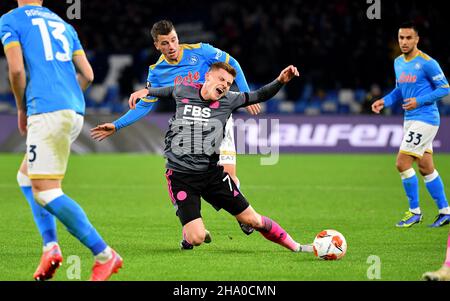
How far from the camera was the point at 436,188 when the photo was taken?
32.2 ft

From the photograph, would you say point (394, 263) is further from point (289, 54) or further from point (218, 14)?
point (218, 14)

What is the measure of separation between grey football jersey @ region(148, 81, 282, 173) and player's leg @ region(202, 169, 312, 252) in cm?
16

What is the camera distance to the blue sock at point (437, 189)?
9.72 m

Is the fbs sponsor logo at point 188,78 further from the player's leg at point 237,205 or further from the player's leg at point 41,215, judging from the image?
the player's leg at point 41,215

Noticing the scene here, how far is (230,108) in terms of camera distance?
23.6 feet

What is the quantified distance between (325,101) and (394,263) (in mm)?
14945

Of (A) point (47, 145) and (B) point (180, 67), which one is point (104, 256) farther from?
(B) point (180, 67)

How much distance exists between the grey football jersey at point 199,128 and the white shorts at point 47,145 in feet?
5.58

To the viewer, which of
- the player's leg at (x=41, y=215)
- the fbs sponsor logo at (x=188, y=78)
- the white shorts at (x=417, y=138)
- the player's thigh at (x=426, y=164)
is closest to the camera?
the player's leg at (x=41, y=215)

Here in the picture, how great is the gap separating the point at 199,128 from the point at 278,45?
53.7 ft

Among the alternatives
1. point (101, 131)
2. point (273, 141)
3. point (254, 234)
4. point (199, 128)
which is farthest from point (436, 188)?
point (273, 141)

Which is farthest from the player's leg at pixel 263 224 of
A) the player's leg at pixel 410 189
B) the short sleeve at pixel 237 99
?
the player's leg at pixel 410 189

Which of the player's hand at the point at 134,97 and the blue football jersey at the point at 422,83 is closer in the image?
the player's hand at the point at 134,97

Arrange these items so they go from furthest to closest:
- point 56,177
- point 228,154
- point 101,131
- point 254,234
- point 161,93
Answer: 1. point 254,234
2. point 228,154
3. point 161,93
4. point 101,131
5. point 56,177
